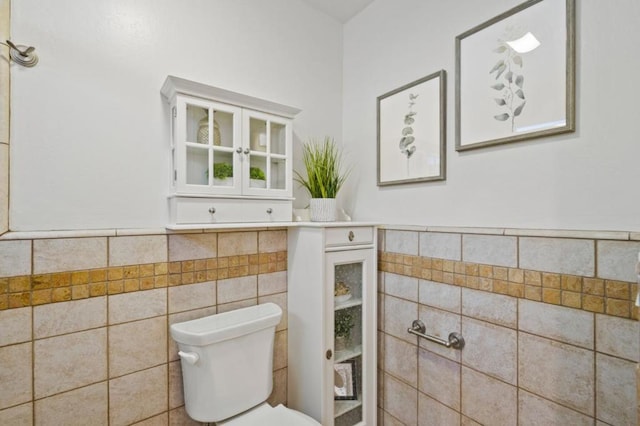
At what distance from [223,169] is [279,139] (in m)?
0.32

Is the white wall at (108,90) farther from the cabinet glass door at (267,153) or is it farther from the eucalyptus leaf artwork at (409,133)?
the eucalyptus leaf artwork at (409,133)

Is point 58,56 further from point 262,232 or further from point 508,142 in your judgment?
point 508,142

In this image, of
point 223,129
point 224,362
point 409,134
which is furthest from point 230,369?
point 409,134

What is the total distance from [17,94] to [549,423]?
6.70 feet

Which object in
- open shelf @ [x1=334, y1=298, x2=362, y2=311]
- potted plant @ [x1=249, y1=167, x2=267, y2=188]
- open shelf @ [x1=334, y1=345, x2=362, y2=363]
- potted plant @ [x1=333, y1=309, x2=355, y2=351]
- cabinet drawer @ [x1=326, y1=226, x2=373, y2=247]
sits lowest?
open shelf @ [x1=334, y1=345, x2=362, y2=363]

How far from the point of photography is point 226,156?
125 centimetres

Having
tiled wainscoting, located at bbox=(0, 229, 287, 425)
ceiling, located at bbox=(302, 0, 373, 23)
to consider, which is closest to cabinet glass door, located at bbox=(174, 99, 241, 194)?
tiled wainscoting, located at bbox=(0, 229, 287, 425)

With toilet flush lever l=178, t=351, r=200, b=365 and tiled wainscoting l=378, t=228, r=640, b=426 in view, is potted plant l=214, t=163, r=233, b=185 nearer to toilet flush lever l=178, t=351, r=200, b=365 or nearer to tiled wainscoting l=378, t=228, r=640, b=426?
toilet flush lever l=178, t=351, r=200, b=365

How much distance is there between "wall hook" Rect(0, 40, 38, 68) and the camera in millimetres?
954

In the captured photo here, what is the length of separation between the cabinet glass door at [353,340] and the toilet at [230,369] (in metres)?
0.32

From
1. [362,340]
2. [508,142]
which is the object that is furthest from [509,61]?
[362,340]

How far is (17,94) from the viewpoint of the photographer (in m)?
0.97

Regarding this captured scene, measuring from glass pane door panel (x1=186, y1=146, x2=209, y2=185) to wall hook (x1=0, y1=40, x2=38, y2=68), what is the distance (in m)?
0.54

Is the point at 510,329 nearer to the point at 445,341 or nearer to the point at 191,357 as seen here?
the point at 445,341
